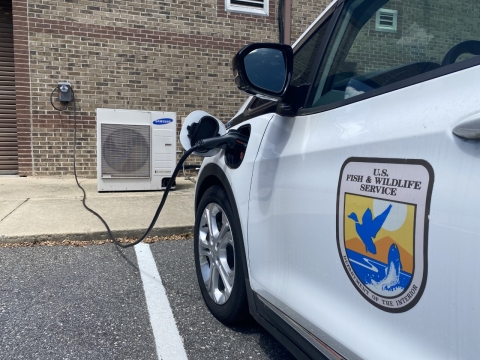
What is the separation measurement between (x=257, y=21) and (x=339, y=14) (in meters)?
7.49

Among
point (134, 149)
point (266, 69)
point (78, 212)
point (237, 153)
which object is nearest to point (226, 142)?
point (237, 153)

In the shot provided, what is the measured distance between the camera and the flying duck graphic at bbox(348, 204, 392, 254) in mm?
1346

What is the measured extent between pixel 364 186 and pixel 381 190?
0.08 meters

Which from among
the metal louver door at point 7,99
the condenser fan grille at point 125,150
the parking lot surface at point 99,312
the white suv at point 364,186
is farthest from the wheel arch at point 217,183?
the metal louver door at point 7,99

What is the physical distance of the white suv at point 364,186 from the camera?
113 cm

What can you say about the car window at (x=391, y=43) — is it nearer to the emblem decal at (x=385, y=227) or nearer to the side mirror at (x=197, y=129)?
the emblem decal at (x=385, y=227)

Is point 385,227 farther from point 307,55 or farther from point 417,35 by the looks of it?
point 307,55

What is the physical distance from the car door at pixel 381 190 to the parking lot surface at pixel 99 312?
66cm

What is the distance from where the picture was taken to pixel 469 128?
1.10 m

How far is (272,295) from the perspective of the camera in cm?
202

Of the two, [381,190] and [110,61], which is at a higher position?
[110,61]

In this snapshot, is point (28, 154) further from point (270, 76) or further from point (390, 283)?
point (390, 283)

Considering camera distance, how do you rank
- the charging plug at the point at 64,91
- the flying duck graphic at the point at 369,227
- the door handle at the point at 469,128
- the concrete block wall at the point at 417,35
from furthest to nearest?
the charging plug at the point at 64,91 → the concrete block wall at the point at 417,35 → the flying duck graphic at the point at 369,227 → the door handle at the point at 469,128

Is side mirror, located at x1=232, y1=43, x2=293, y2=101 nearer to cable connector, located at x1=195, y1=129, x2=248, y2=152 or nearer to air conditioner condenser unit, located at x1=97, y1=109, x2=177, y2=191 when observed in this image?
cable connector, located at x1=195, y1=129, x2=248, y2=152
